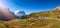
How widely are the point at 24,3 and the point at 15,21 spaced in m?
0.66

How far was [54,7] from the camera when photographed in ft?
13.9

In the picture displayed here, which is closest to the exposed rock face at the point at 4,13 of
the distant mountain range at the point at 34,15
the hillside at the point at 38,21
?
the distant mountain range at the point at 34,15

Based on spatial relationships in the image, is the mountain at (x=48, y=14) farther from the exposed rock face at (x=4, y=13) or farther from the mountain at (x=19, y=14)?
the exposed rock face at (x=4, y=13)

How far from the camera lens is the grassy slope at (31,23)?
4.04 meters

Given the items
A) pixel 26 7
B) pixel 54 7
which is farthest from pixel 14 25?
pixel 54 7

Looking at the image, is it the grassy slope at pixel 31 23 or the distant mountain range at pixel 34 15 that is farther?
the distant mountain range at pixel 34 15

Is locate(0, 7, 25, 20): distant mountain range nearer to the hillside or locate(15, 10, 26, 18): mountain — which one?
locate(15, 10, 26, 18): mountain

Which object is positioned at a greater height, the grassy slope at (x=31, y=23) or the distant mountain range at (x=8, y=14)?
the distant mountain range at (x=8, y=14)

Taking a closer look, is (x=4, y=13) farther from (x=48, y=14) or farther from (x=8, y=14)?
(x=48, y=14)

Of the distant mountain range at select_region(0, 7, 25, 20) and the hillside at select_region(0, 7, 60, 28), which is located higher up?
the distant mountain range at select_region(0, 7, 25, 20)

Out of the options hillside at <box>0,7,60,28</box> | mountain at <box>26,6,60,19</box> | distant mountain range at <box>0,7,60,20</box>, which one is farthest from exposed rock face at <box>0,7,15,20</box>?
mountain at <box>26,6,60,19</box>

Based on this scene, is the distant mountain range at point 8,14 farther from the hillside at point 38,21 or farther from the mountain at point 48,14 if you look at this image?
the mountain at point 48,14

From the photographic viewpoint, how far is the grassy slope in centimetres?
404

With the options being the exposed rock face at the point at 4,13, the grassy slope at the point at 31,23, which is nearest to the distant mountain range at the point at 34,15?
the exposed rock face at the point at 4,13
